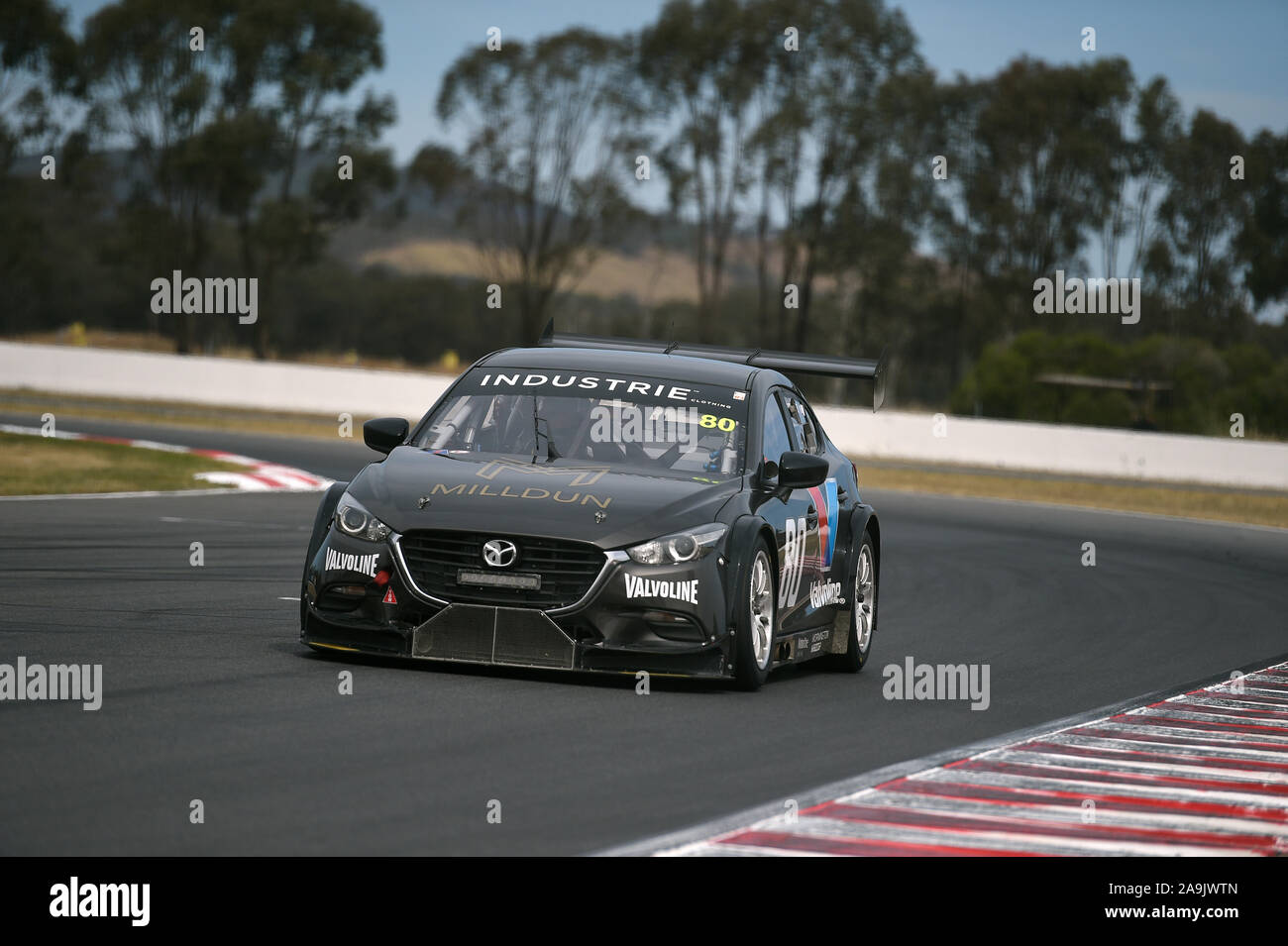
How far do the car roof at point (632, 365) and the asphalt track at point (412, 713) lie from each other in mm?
1631

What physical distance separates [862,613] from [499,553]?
9.79ft

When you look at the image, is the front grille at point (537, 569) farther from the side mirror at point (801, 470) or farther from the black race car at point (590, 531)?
the side mirror at point (801, 470)

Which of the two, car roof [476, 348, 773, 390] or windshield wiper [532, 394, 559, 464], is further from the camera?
car roof [476, 348, 773, 390]

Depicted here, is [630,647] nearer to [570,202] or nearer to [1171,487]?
[1171,487]

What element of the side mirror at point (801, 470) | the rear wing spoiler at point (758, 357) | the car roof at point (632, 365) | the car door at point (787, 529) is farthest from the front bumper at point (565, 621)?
the rear wing spoiler at point (758, 357)

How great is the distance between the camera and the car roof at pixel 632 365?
393 inches

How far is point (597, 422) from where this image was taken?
31.6ft

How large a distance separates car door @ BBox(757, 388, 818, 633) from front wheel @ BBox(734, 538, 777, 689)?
147mm

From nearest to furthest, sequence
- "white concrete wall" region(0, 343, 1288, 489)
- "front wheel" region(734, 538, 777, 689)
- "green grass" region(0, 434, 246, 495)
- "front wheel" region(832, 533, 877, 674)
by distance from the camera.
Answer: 1. "front wheel" region(734, 538, 777, 689)
2. "front wheel" region(832, 533, 877, 674)
3. "green grass" region(0, 434, 246, 495)
4. "white concrete wall" region(0, 343, 1288, 489)

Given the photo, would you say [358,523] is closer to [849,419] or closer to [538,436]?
[538,436]

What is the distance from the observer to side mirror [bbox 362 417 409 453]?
31.4 ft

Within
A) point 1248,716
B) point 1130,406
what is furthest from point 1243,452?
point 1248,716

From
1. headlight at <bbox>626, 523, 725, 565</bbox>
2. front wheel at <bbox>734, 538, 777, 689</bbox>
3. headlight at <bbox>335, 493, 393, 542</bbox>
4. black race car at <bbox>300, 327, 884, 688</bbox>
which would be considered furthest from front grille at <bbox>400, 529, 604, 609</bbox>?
front wheel at <bbox>734, 538, 777, 689</bbox>

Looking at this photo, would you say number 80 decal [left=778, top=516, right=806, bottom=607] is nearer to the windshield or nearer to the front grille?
the windshield
